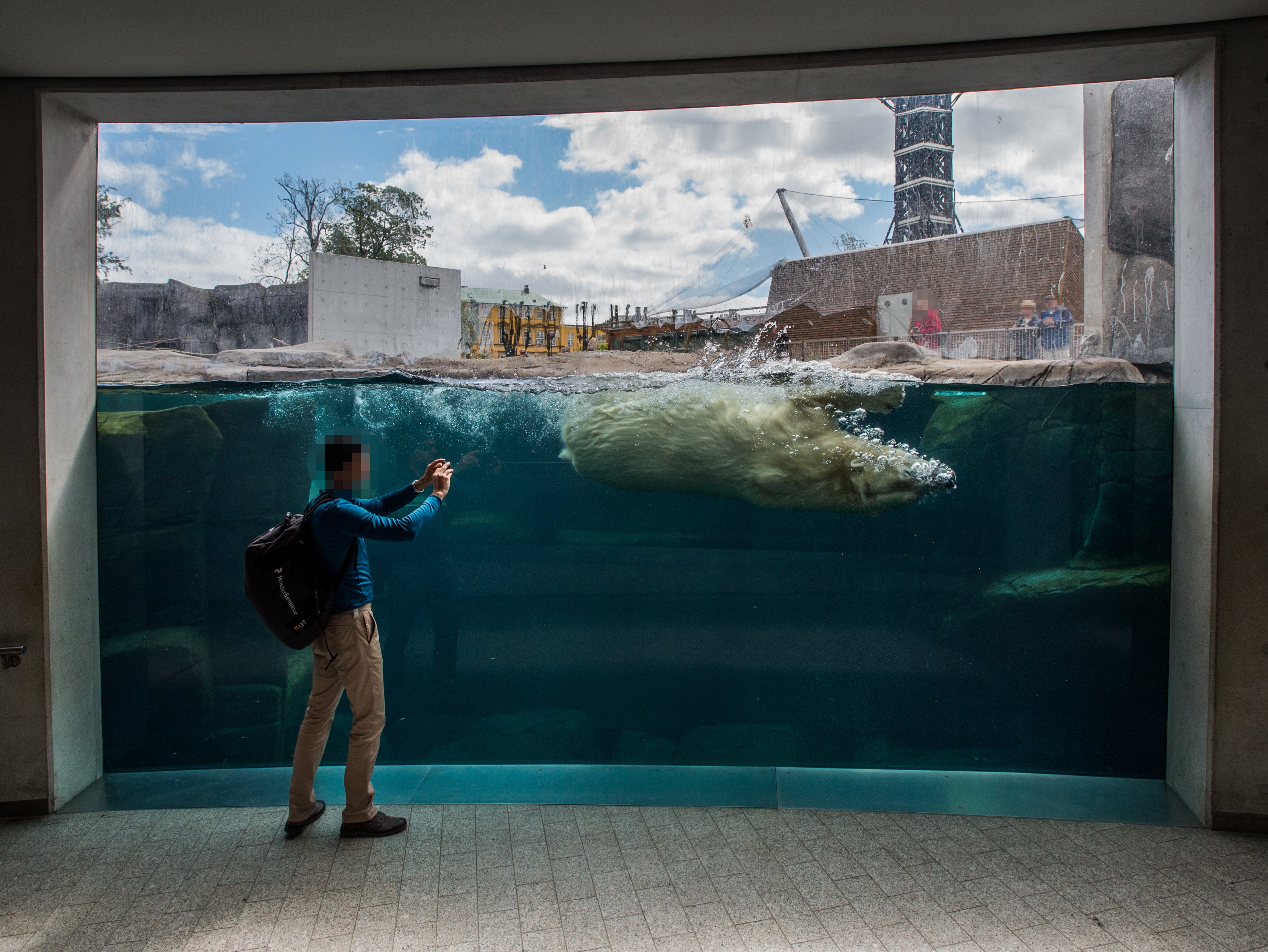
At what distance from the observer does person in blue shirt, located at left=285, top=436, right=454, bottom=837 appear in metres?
2.58

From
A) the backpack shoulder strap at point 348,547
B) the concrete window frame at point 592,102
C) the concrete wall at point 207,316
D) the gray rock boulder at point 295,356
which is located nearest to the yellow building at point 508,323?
the gray rock boulder at point 295,356

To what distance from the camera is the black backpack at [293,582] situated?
2.53m

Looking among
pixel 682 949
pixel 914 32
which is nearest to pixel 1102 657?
pixel 682 949

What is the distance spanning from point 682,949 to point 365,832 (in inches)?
57.2

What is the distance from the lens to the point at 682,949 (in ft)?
6.96

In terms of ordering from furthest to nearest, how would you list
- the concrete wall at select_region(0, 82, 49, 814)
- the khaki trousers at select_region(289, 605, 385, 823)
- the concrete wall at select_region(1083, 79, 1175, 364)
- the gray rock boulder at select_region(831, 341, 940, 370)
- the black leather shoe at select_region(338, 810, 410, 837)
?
the gray rock boulder at select_region(831, 341, 940, 370) < the concrete wall at select_region(1083, 79, 1175, 364) < the concrete wall at select_region(0, 82, 49, 814) < the black leather shoe at select_region(338, 810, 410, 837) < the khaki trousers at select_region(289, 605, 385, 823)

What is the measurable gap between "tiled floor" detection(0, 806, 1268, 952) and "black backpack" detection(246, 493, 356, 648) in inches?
36.7

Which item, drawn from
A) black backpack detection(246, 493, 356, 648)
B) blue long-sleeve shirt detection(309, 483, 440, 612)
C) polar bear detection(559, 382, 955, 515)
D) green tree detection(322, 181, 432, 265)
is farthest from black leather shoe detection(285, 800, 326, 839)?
green tree detection(322, 181, 432, 265)

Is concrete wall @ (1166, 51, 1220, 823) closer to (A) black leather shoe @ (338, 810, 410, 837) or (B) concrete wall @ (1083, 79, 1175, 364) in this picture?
(B) concrete wall @ (1083, 79, 1175, 364)

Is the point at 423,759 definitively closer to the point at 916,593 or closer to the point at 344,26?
the point at 916,593

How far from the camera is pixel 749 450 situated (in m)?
4.17

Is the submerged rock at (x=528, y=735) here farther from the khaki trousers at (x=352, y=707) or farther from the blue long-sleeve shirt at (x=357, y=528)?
the blue long-sleeve shirt at (x=357, y=528)

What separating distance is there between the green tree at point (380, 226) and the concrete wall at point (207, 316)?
37 centimetres

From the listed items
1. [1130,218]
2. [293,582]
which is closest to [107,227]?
[293,582]
